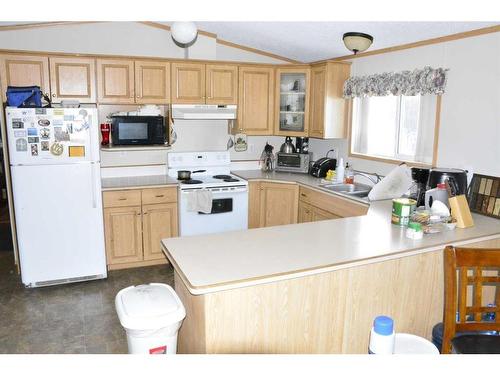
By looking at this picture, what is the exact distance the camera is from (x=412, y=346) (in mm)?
1923

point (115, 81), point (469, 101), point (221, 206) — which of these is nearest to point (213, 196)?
point (221, 206)

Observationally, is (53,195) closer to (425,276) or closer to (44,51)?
(44,51)

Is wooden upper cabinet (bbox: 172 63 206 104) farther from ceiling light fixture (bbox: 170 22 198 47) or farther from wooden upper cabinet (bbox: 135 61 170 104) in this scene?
ceiling light fixture (bbox: 170 22 198 47)

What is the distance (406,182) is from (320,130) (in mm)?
1334

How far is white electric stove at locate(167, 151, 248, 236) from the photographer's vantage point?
4082mm

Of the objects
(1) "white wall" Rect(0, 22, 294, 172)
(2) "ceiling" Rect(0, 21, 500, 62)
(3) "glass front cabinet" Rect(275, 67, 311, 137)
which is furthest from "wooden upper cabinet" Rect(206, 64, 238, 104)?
(3) "glass front cabinet" Rect(275, 67, 311, 137)

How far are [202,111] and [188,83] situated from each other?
0.33 meters

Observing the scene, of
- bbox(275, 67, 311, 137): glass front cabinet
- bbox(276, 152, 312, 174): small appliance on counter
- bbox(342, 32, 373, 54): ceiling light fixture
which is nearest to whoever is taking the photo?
bbox(342, 32, 373, 54): ceiling light fixture

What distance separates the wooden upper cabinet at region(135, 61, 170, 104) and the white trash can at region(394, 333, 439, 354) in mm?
3223

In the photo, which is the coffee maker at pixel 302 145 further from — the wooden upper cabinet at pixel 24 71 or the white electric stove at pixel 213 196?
the wooden upper cabinet at pixel 24 71

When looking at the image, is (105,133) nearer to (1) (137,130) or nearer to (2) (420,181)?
(1) (137,130)

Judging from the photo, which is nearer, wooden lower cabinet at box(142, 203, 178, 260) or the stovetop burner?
wooden lower cabinet at box(142, 203, 178, 260)

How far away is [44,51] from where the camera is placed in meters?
3.91
